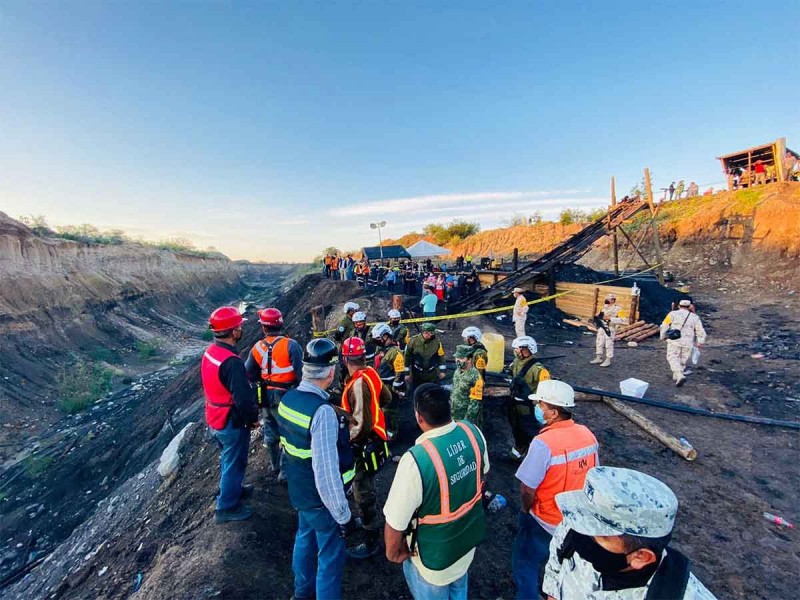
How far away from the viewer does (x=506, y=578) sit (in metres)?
3.38

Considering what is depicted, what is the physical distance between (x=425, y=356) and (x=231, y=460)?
9.92 ft

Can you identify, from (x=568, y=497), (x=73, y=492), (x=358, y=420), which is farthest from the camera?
(x=73, y=492)

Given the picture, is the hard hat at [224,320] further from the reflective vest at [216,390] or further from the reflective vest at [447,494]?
the reflective vest at [447,494]

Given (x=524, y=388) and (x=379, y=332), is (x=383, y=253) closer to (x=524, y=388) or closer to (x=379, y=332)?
(x=379, y=332)

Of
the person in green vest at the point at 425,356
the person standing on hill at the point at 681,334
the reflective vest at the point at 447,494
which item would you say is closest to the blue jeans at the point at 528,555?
the reflective vest at the point at 447,494

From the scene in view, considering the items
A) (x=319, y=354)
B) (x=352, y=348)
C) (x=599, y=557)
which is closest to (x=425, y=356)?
(x=352, y=348)

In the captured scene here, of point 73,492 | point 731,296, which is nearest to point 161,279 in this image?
point 73,492

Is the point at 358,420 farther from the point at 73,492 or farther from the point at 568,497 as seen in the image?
the point at 73,492

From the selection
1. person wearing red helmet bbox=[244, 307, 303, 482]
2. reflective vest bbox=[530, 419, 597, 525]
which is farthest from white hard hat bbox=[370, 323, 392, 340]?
reflective vest bbox=[530, 419, 597, 525]

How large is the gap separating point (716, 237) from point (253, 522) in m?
26.5

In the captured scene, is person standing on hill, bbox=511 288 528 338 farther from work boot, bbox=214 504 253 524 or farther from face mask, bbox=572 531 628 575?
face mask, bbox=572 531 628 575

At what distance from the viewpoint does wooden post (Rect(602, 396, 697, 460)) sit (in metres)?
5.16

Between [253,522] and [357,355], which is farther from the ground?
[357,355]

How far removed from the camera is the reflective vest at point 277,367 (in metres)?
4.00
